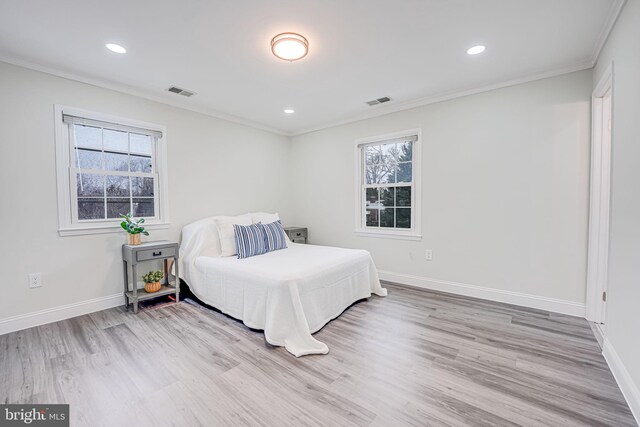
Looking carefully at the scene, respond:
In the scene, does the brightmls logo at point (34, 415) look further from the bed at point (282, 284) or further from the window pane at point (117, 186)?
the window pane at point (117, 186)

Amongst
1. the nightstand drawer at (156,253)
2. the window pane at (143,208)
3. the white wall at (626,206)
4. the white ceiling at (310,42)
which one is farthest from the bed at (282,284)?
the white wall at (626,206)

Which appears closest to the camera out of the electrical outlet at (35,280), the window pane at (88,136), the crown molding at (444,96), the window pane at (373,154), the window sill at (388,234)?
the electrical outlet at (35,280)

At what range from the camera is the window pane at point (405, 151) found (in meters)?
3.90

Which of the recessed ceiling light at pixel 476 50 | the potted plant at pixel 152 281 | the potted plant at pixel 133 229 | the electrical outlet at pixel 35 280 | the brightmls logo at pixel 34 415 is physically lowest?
the brightmls logo at pixel 34 415

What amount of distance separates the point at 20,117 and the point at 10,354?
2.05 metres

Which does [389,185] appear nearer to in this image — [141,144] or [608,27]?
[608,27]

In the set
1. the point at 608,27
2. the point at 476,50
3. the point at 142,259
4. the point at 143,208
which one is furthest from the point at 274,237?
the point at 608,27

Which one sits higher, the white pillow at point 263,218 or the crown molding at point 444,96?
the crown molding at point 444,96

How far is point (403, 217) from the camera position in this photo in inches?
157

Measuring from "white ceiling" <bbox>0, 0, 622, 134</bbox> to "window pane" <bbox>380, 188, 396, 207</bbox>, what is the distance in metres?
1.33

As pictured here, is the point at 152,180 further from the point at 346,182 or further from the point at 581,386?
the point at 581,386

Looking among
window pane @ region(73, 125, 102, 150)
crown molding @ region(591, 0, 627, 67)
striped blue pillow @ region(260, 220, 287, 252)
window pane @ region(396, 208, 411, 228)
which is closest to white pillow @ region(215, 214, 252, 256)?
striped blue pillow @ region(260, 220, 287, 252)

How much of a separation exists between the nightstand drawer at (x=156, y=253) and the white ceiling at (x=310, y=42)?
1.85 metres

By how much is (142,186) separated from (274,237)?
1.71 m
